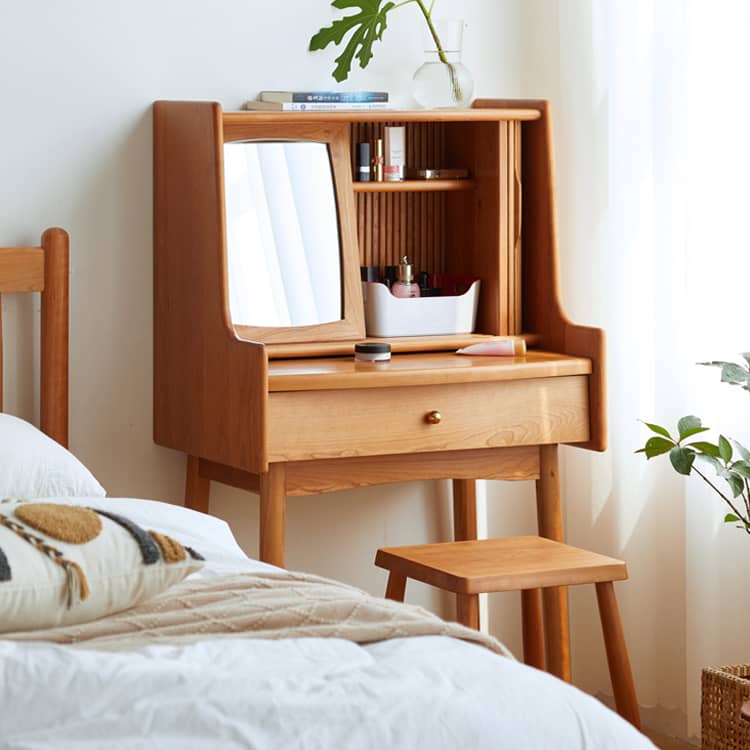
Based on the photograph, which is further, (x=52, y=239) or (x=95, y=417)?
(x=95, y=417)

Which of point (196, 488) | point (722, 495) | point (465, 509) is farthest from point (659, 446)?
point (196, 488)

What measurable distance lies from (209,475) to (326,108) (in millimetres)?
761

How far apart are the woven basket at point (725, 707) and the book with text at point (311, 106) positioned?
126 centimetres

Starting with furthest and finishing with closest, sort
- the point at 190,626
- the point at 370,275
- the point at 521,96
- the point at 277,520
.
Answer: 1. the point at 521,96
2. the point at 370,275
3. the point at 277,520
4. the point at 190,626

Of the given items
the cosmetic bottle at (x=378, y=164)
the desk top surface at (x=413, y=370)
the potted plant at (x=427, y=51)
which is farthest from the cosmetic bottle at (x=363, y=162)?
the desk top surface at (x=413, y=370)

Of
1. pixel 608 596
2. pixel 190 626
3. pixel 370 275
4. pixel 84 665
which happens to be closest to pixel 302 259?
pixel 370 275

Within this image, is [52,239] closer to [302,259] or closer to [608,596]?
[302,259]

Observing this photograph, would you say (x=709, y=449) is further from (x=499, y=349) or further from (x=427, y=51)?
(x=427, y=51)

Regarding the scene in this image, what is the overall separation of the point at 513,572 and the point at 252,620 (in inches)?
39.8

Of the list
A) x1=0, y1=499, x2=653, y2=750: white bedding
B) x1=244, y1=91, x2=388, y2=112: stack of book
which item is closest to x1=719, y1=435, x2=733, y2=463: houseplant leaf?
x1=244, y1=91, x2=388, y2=112: stack of book

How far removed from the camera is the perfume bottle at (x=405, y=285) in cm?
294

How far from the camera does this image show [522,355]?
2.79 meters

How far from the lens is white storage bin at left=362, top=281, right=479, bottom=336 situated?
2.90m

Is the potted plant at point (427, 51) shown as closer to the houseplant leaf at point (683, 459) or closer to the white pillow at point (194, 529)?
the houseplant leaf at point (683, 459)
